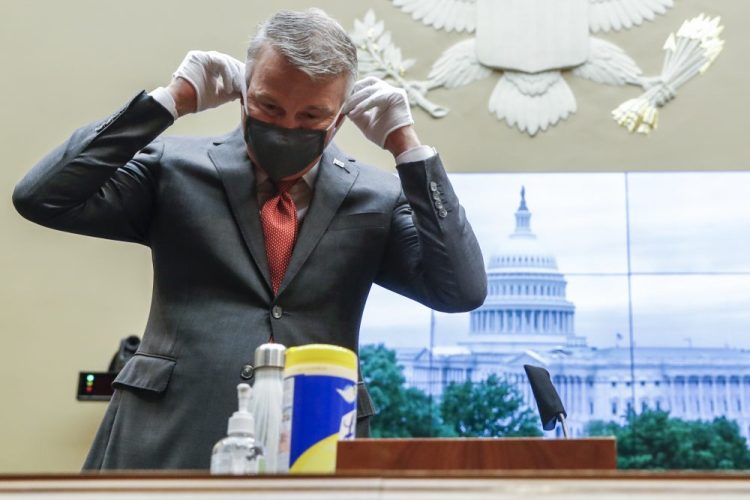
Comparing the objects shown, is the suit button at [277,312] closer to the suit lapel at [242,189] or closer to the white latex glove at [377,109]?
the suit lapel at [242,189]

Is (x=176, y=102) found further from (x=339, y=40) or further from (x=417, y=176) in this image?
(x=417, y=176)

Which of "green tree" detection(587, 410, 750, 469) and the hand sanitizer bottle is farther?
"green tree" detection(587, 410, 750, 469)

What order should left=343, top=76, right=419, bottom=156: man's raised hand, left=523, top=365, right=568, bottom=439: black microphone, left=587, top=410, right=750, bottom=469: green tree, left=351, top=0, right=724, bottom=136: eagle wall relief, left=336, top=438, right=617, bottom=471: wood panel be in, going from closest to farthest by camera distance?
1. left=336, top=438, right=617, bottom=471: wood panel
2. left=523, top=365, right=568, bottom=439: black microphone
3. left=343, top=76, right=419, bottom=156: man's raised hand
4. left=587, top=410, right=750, bottom=469: green tree
5. left=351, top=0, right=724, bottom=136: eagle wall relief

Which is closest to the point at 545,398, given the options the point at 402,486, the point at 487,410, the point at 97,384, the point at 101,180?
the point at 402,486

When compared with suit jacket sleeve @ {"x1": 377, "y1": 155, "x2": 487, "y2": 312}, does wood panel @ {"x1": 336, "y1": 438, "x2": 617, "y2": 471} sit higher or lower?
lower

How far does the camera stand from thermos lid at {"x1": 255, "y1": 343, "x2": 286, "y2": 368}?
1.15 m

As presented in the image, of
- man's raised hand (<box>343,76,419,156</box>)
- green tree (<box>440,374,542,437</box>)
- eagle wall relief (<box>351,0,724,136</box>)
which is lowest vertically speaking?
green tree (<box>440,374,542,437</box>)

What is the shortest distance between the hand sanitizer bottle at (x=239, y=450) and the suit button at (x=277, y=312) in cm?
55

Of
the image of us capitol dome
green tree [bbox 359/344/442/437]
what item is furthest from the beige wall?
green tree [bbox 359/344/442/437]

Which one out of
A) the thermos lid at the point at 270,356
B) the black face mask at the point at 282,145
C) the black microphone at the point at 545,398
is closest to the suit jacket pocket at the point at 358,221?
the black face mask at the point at 282,145

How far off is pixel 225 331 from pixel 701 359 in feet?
9.30

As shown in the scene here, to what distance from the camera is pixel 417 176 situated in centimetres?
174

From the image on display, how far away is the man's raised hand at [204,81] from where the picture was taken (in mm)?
1755

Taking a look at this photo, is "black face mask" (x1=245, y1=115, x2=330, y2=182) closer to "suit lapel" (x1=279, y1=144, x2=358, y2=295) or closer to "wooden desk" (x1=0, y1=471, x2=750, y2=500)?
"suit lapel" (x1=279, y1=144, x2=358, y2=295)
